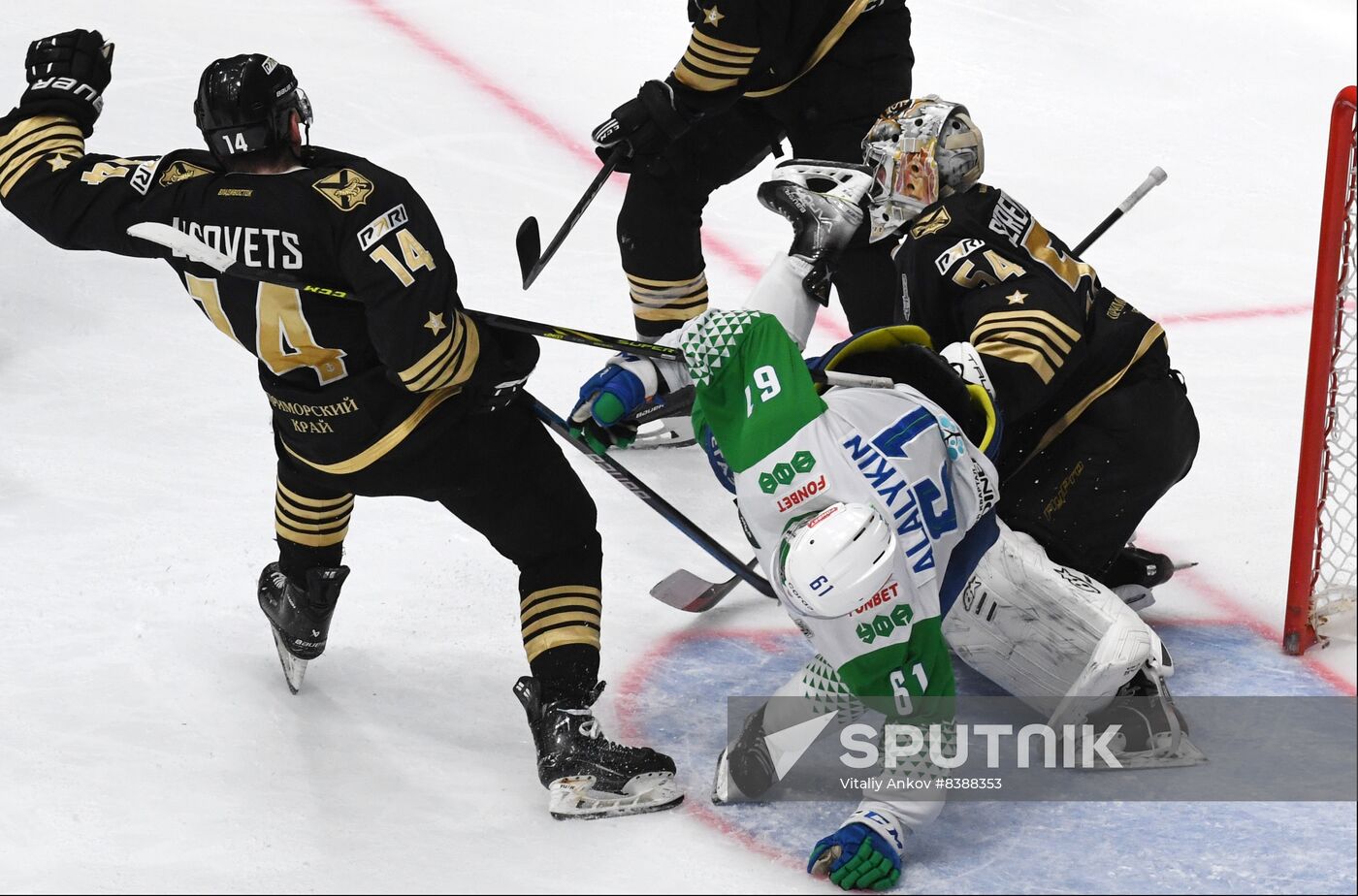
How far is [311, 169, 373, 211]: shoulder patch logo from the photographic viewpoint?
2.44m

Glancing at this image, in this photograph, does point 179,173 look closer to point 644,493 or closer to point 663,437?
point 644,493

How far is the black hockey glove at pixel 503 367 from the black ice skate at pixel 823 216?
2.43ft

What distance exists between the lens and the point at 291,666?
3.00 m

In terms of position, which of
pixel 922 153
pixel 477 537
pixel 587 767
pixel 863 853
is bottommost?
pixel 477 537

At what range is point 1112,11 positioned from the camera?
21.9 feet

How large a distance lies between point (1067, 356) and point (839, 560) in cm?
88

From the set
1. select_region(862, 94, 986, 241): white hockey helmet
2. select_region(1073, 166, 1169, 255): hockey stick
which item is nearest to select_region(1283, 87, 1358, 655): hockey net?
select_region(1073, 166, 1169, 255): hockey stick

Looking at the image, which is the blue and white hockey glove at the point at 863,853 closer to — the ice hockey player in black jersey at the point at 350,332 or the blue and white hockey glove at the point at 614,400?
the ice hockey player in black jersey at the point at 350,332

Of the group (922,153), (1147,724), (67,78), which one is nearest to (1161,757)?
(1147,724)

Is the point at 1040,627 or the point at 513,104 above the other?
the point at 1040,627

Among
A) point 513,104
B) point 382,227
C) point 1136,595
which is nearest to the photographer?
point 382,227

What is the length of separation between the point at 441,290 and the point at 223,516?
1.43 meters

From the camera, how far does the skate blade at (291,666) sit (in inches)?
117

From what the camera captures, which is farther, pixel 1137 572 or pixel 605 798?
pixel 1137 572
